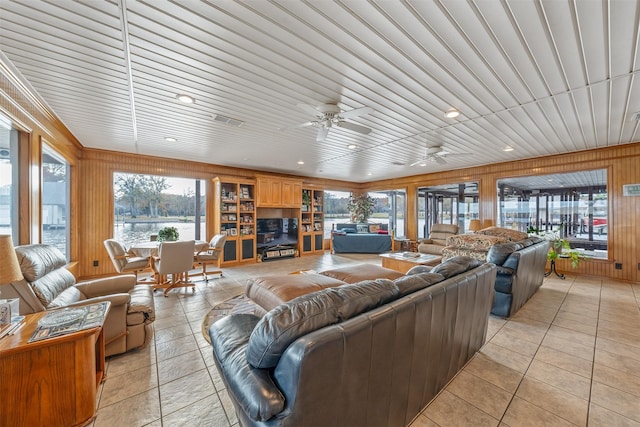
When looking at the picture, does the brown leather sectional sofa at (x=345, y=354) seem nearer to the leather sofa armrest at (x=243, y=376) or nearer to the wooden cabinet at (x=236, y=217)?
the leather sofa armrest at (x=243, y=376)

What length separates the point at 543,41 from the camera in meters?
1.88

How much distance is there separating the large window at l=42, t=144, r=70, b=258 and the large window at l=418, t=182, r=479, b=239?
8544 millimetres

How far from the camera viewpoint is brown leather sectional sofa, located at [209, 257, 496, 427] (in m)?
0.95

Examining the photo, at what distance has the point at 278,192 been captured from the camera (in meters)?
6.94

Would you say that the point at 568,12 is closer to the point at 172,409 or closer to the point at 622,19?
the point at 622,19

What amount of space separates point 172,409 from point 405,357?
1.59 metres

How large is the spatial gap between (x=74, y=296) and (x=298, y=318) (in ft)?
8.51

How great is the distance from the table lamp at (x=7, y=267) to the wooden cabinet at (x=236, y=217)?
180 inches

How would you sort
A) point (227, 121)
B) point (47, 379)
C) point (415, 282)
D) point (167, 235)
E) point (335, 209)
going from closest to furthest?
point (47, 379) < point (415, 282) < point (227, 121) < point (167, 235) < point (335, 209)

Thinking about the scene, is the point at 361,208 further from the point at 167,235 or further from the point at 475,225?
the point at 167,235

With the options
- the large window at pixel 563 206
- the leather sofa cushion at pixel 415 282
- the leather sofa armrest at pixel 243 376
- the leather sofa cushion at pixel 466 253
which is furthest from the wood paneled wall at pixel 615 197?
the leather sofa armrest at pixel 243 376

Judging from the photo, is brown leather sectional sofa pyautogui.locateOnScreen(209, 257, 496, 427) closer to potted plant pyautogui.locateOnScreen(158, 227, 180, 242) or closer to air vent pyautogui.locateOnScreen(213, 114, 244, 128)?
air vent pyautogui.locateOnScreen(213, 114, 244, 128)

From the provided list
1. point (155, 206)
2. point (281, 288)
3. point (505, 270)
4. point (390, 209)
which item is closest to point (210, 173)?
point (155, 206)

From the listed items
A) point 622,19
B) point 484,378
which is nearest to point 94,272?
point 484,378
